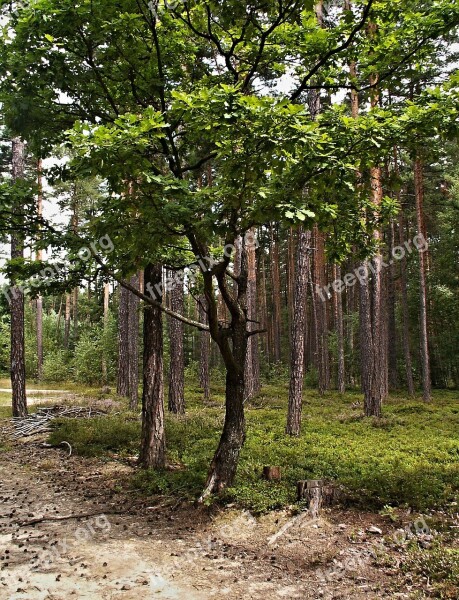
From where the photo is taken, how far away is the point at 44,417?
1345 cm

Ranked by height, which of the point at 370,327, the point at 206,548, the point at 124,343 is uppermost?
the point at 370,327

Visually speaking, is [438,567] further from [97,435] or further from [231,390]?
[97,435]

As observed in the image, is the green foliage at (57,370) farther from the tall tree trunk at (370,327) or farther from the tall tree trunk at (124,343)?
the tall tree trunk at (370,327)

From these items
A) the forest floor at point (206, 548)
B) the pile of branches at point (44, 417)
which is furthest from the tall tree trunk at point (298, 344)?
the pile of branches at point (44, 417)

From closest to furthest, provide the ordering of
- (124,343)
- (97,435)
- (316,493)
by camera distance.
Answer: (316,493), (97,435), (124,343)

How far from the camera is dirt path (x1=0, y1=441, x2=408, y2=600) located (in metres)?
4.62

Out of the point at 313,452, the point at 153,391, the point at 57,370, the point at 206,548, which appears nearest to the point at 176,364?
the point at 153,391

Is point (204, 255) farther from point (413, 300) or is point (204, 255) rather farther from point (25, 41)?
point (413, 300)

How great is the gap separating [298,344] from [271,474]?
472 centimetres

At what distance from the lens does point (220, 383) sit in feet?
87.9

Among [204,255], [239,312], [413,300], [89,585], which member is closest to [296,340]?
[239,312]

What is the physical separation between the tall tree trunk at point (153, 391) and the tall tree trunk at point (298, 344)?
388 cm

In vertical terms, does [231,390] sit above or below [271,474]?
above

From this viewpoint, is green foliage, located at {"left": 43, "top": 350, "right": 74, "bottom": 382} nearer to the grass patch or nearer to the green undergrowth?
the green undergrowth
